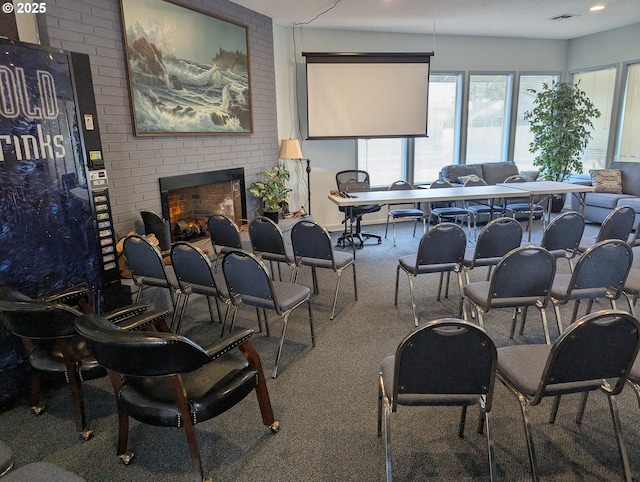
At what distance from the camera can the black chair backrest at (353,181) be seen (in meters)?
5.87

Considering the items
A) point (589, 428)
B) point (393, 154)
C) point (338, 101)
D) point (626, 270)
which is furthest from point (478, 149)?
point (589, 428)

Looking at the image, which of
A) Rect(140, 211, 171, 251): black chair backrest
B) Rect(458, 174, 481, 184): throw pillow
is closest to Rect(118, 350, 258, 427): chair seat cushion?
Rect(140, 211, 171, 251): black chair backrest

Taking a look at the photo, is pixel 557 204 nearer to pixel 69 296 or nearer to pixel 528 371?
pixel 528 371

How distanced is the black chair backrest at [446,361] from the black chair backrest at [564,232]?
77.9 inches

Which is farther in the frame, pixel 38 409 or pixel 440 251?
pixel 440 251

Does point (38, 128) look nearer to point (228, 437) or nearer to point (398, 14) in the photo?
point (228, 437)

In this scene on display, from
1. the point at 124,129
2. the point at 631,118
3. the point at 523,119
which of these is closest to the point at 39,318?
the point at 124,129

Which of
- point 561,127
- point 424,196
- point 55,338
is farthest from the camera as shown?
point 561,127

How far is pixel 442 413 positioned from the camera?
2.28 metres

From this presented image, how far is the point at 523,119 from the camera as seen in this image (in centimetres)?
754

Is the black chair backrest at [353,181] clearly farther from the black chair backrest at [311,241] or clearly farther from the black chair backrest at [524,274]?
the black chair backrest at [524,274]

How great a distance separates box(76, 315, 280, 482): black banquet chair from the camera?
62.2 inches

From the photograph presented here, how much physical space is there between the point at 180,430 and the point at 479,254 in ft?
8.01

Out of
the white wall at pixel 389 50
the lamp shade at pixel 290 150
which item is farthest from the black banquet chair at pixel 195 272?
the white wall at pixel 389 50
